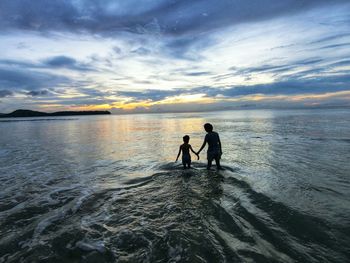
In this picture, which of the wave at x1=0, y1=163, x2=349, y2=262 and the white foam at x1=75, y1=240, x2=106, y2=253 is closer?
the wave at x1=0, y1=163, x2=349, y2=262

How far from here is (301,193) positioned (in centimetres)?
930

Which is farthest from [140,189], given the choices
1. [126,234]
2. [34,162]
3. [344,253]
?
[34,162]

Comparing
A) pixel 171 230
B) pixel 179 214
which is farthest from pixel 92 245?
pixel 179 214

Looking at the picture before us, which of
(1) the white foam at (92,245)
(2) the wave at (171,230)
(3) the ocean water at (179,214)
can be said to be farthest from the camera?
(1) the white foam at (92,245)

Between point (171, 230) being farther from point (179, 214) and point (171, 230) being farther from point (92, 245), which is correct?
point (92, 245)

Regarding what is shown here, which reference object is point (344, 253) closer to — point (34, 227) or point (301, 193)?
point (301, 193)

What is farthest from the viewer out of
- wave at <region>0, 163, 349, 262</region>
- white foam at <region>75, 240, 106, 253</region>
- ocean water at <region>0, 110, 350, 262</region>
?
white foam at <region>75, 240, 106, 253</region>

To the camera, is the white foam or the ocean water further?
the white foam

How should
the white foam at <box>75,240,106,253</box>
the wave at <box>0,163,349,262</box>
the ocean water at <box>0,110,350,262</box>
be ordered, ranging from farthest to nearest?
the white foam at <box>75,240,106,253</box>
the ocean water at <box>0,110,350,262</box>
the wave at <box>0,163,349,262</box>

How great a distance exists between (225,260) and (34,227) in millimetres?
5451

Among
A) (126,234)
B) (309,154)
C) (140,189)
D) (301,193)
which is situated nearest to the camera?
(126,234)

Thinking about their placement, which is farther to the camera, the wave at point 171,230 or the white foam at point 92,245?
the white foam at point 92,245

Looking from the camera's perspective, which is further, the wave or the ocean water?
the ocean water

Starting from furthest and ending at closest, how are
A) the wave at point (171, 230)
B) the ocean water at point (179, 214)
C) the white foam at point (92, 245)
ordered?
the white foam at point (92, 245) → the ocean water at point (179, 214) → the wave at point (171, 230)
